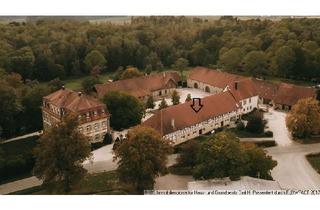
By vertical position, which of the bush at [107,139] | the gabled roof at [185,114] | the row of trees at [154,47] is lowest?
the bush at [107,139]

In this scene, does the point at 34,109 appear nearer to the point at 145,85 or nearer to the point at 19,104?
the point at 19,104

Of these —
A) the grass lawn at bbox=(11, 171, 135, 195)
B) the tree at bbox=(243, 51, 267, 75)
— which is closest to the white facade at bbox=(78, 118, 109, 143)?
the grass lawn at bbox=(11, 171, 135, 195)

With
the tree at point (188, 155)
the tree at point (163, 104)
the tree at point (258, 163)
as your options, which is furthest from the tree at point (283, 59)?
the tree at point (188, 155)

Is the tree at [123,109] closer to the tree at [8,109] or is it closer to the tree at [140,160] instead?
the tree at [140,160]

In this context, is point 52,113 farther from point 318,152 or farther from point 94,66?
point 318,152

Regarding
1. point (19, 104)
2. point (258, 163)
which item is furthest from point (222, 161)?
point (19, 104)

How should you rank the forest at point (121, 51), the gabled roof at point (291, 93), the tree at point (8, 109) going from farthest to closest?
the gabled roof at point (291, 93), the tree at point (8, 109), the forest at point (121, 51)
